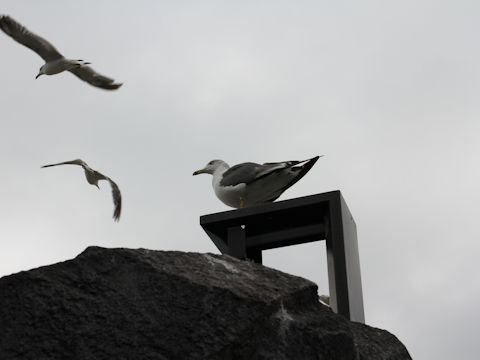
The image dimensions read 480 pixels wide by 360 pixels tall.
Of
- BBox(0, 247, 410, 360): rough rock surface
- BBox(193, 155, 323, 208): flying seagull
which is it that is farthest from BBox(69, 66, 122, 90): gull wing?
BBox(0, 247, 410, 360): rough rock surface

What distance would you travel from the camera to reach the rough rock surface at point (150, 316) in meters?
3.31

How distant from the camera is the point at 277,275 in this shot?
12.3ft

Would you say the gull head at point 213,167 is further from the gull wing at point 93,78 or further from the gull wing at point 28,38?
the gull wing at point 28,38

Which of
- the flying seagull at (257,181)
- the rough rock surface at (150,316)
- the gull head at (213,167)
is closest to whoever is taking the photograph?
the rough rock surface at (150,316)

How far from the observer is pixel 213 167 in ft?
23.8

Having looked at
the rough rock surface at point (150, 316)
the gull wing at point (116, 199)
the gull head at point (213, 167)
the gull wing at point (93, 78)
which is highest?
the gull wing at point (93, 78)

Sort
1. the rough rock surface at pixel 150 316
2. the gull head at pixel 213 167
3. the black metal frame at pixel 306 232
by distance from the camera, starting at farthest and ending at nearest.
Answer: the gull head at pixel 213 167
the black metal frame at pixel 306 232
the rough rock surface at pixel 150 316

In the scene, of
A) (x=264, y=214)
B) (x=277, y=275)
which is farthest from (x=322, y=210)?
(x=277, y=275)

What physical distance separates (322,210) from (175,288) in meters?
1.60

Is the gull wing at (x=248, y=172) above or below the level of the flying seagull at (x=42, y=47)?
below

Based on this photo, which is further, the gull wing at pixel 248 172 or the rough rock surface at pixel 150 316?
the gull wing at pixel 248 172

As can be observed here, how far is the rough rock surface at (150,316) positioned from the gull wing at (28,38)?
424 centimetres

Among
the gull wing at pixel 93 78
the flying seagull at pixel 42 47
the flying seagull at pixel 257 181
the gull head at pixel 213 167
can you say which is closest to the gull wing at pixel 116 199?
the flying seagull at pixel 257 181

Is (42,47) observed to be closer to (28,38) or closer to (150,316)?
(28,38)
